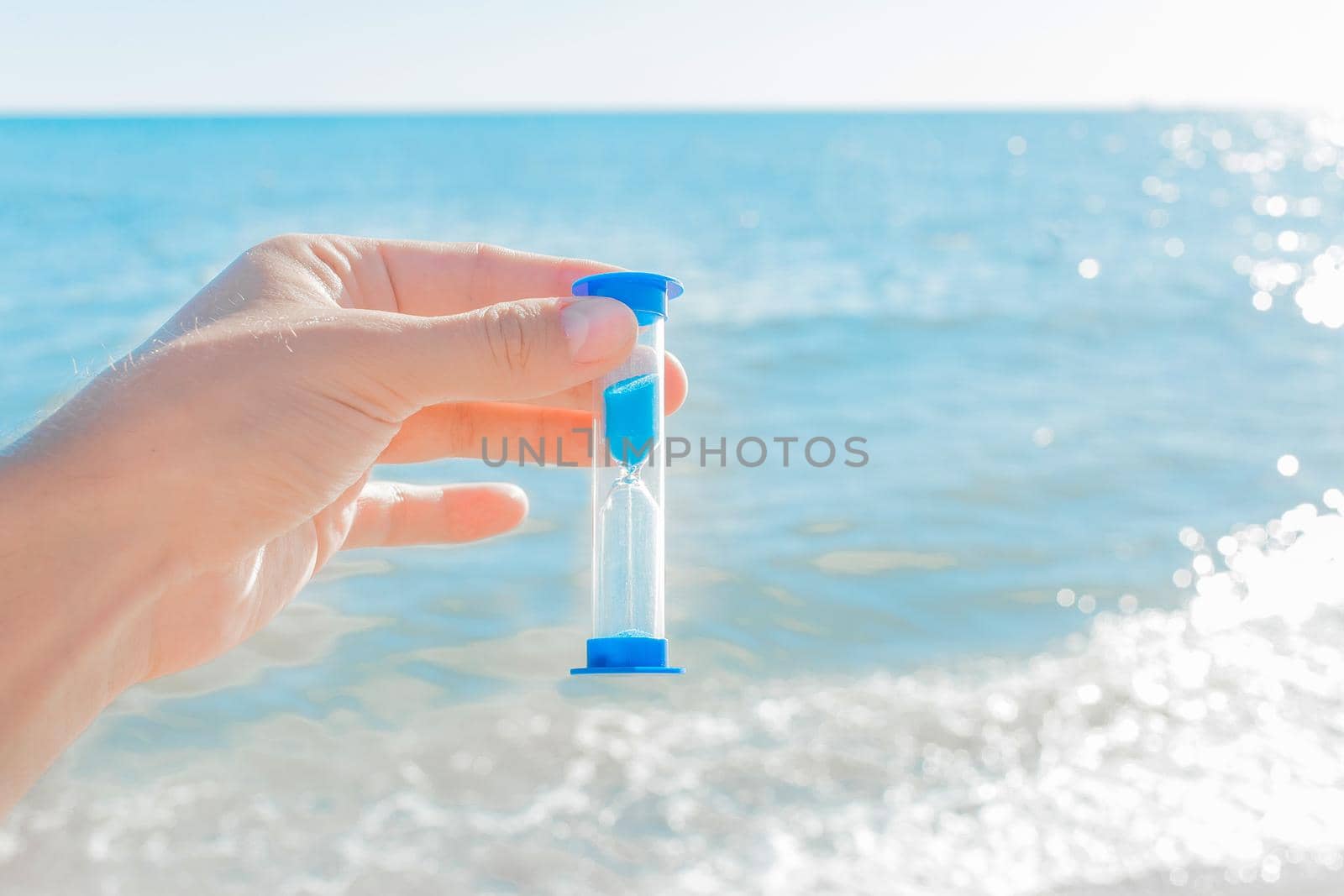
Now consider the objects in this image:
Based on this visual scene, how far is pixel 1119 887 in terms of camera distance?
3891 mm

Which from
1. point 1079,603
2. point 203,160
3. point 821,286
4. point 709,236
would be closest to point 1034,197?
point 709,236

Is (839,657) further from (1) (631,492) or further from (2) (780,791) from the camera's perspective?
(1) (631,492)

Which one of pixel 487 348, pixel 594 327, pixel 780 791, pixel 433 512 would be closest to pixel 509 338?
pixel 487 348

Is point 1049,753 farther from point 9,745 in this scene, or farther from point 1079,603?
point 9,745

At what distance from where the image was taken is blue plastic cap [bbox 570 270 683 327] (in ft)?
7.80

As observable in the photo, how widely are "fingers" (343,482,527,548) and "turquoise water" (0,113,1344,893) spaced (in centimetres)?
74

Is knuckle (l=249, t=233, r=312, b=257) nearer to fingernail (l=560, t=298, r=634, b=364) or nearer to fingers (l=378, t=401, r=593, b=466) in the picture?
fingers (l=378, t=401, r=593, b=466)

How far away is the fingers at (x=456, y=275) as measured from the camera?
2725 millimetres

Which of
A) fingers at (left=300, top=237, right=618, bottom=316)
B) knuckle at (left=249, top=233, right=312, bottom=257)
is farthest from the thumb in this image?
fingers at (left=300, top=237, right=618, bottom=316)

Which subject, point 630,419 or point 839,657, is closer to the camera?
point 630,419

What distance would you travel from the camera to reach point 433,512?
2998 millimetres

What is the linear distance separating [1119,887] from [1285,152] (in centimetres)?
5534

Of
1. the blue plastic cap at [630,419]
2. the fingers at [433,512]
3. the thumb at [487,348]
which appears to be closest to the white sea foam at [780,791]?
the fingers at [433,512]

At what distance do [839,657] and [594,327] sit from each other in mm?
4003
